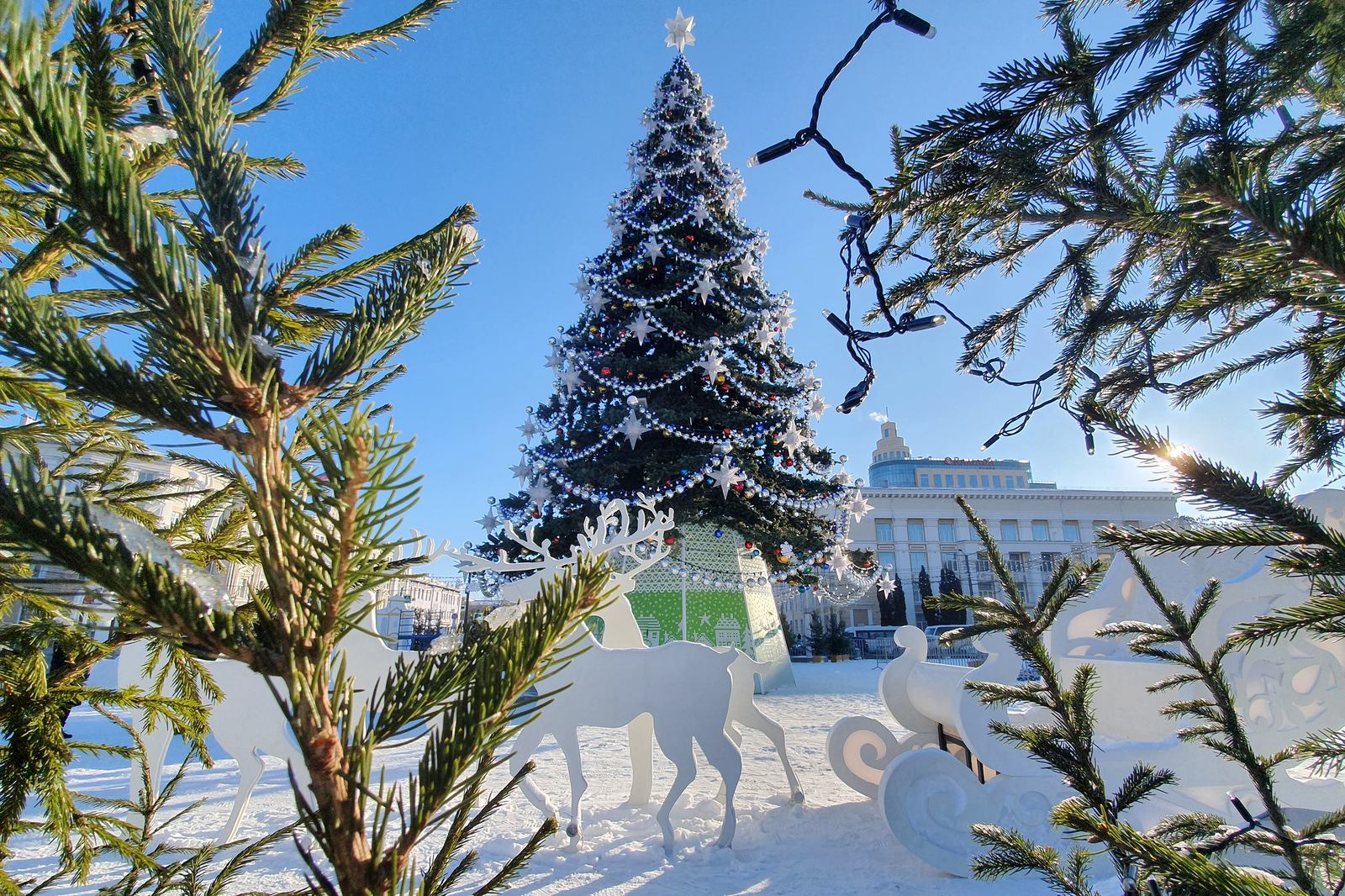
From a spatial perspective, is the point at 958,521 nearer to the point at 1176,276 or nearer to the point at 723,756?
the point at 723,756

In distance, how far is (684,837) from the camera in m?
4.63

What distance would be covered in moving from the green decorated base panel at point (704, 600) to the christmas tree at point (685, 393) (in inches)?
18.9

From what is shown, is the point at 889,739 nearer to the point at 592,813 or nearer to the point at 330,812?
the point at 592,813

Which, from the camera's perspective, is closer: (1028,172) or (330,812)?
(330,812)

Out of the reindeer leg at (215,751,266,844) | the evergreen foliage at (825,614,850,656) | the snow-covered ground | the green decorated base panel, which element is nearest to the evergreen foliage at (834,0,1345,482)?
the snow-covered ground

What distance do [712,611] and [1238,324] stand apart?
11.1 metres

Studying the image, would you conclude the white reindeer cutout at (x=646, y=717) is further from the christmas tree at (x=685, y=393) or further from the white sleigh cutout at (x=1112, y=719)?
the christmas tree at (x=685, y=393)

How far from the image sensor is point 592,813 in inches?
209

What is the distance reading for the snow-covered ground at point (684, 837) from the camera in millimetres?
3773

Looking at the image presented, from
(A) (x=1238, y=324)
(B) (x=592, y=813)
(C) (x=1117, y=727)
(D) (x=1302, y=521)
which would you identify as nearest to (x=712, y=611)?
(B) (x=592, y=813)

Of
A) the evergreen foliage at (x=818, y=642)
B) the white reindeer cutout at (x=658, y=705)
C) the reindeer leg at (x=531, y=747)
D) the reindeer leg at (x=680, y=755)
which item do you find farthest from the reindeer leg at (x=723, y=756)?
the evergreen foliage at (x=818, y=642)

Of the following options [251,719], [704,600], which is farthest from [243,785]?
[704,600]

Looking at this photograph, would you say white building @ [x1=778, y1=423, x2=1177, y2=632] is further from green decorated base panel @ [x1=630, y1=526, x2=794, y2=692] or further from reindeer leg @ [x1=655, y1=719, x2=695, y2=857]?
reindeer leg @ [x1=655, y1=719, x2=695, y2=857]

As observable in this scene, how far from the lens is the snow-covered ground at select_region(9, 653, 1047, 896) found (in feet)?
12.4
